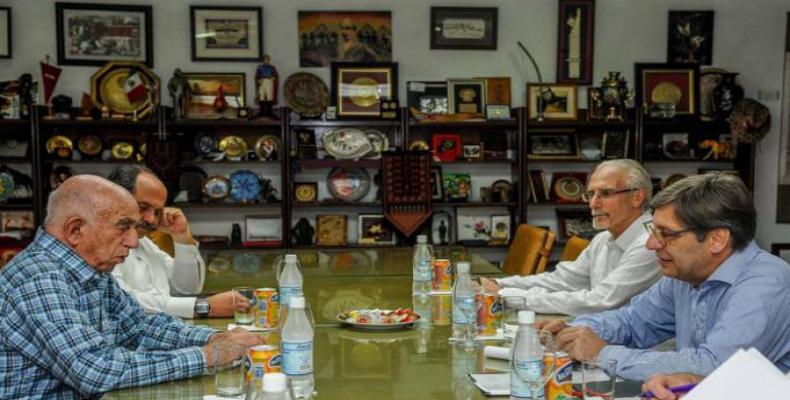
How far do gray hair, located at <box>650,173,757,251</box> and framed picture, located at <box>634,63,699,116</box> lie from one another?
476cm

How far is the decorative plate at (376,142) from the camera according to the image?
651 cm

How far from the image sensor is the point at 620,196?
3234mm

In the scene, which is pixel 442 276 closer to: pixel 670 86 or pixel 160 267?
pixel 160 267

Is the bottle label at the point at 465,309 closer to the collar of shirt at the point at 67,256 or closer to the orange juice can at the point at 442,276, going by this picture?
the orange juice can at the point at 442,276

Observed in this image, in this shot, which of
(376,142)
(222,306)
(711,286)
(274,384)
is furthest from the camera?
(376,142)

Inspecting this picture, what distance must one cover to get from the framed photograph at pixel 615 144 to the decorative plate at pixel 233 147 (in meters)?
2.93

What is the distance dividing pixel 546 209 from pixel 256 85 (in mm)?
2601

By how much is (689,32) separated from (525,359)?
19.0ft

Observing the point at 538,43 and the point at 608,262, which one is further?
the point at 538,43

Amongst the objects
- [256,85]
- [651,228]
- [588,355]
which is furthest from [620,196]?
[256,85]

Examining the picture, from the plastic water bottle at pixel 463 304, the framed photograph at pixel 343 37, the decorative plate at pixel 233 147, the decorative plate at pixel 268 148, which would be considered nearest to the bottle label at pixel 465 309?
the plastic water bottle at pixel 463 304

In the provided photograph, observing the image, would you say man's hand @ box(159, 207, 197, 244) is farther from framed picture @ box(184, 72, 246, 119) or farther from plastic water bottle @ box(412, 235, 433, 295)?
framed picture @ box(184, 72, 246, 119)

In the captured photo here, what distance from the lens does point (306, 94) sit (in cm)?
653

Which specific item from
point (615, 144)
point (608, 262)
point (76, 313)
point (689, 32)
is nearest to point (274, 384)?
point (76, 313)
